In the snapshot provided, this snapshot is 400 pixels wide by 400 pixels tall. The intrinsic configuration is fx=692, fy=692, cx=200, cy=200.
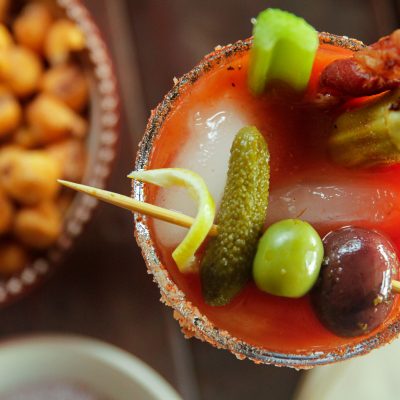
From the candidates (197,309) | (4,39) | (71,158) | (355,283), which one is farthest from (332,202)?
(4,39)

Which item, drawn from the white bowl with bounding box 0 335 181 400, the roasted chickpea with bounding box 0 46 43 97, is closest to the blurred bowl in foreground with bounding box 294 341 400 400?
the white bowl with bounding box 0 335 181 400

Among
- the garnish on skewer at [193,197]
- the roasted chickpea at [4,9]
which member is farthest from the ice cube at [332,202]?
the roasted chickpea at [4,9]

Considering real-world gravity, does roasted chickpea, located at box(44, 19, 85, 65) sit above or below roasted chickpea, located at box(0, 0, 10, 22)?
below

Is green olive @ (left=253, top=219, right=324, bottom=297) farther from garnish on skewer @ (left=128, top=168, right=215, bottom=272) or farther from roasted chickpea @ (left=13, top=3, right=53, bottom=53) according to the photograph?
roasted chickpea @ (left=13, top=3, right=53, bottom=53)

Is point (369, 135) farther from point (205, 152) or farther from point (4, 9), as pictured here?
point (4, 9)

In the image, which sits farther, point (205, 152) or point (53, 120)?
point (53, 120)

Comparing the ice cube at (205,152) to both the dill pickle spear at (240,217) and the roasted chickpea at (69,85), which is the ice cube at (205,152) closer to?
the dill pickle spear at (240,217)
